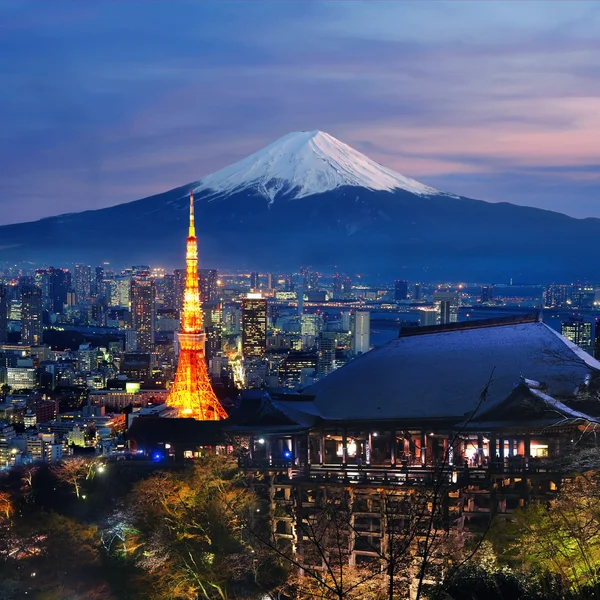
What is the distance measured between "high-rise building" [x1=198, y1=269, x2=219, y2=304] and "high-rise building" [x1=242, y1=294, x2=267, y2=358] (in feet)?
50.4

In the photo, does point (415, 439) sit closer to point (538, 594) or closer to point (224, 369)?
point (538, 594)

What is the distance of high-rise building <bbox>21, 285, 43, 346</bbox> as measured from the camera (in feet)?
281

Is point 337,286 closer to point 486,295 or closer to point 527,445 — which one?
point 486,295

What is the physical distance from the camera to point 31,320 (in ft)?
284

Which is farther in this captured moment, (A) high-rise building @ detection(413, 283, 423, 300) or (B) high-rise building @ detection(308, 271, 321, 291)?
(B) high-rise building @ detection(308, 271, 321, 291)

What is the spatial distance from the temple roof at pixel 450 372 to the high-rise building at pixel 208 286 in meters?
77.8

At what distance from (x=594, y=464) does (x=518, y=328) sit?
19.6 feet

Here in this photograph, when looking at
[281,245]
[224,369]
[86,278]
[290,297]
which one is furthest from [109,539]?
[281,245]

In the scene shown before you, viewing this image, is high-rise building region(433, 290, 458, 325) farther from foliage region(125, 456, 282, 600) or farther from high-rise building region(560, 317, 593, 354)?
foliage region(125, 456, 282, 600)

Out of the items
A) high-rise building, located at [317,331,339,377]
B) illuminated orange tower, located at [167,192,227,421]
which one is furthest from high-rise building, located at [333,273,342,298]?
illuminated orange tower, located at [167,192,227,421]

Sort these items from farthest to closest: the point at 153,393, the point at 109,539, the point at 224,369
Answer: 1. the point at 224,369
2. the point at 153,393
3. the point at 109,539

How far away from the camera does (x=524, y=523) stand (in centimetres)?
923

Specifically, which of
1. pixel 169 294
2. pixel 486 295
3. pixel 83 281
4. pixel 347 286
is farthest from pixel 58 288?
pixel 486 295

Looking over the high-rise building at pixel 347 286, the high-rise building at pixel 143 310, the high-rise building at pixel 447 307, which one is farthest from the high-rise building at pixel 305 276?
the high-rise building at pixel 447 307
